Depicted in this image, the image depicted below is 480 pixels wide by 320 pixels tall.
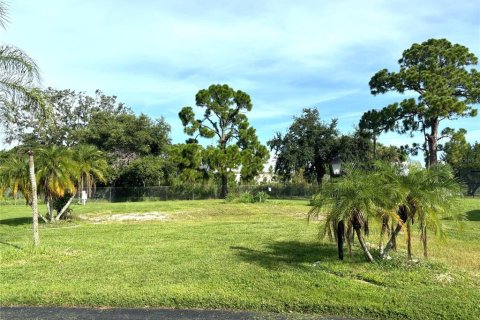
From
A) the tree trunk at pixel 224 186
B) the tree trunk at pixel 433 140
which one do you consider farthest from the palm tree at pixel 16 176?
the tree trunk at pixel 433 140

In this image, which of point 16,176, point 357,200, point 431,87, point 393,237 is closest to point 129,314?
point 357,200

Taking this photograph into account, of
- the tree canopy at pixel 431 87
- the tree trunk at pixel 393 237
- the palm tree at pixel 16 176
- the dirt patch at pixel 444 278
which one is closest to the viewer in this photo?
the dirt patch at pixel 444 278

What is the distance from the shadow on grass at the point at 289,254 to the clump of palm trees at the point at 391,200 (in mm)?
963

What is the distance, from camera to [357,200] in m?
6.84

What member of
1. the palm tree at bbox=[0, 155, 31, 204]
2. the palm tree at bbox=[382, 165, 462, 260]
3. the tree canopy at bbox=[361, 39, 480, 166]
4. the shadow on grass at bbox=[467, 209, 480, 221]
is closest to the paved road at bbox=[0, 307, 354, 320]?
the palm tree at bbox=[382, 165, 462, 260]

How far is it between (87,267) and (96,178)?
11628 millimetres

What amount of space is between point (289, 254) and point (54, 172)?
10.4 m

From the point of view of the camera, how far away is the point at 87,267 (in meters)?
8.10

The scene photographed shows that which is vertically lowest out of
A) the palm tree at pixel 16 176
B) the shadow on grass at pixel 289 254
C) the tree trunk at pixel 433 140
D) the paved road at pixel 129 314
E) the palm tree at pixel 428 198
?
the paved road at pixel 129 314

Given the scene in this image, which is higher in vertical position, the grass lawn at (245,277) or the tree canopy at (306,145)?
the tree canopy at (306,145)

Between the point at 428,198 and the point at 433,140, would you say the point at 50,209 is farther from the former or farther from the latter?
the point at 433,140

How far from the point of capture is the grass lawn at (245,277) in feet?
18.9

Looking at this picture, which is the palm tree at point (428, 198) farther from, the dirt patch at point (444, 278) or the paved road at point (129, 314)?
the paved road at point (129, 314)

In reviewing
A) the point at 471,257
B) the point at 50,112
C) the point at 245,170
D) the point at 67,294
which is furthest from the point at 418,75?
the point at 67,294
